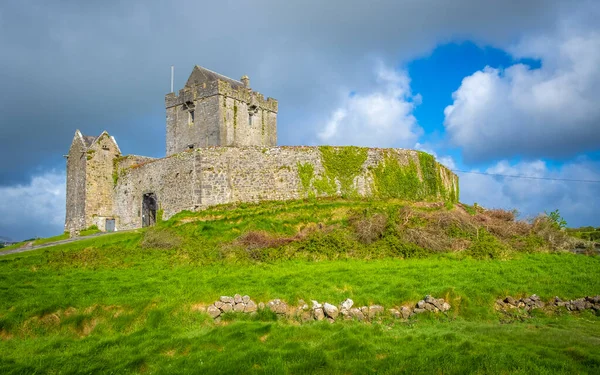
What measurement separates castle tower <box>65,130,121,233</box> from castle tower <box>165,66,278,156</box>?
19.8 feet

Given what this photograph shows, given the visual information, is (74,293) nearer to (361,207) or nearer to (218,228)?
(218,228)

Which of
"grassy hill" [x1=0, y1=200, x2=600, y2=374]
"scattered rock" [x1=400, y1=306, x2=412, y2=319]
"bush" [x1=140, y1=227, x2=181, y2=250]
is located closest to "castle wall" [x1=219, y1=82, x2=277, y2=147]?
"grassy hill" [x1=0, y1=200, x2=600, y2=374]

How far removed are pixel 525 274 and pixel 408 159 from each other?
18.3 meters

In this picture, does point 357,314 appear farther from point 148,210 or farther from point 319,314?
point 148,210

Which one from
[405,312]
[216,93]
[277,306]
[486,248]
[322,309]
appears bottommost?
[405,312]

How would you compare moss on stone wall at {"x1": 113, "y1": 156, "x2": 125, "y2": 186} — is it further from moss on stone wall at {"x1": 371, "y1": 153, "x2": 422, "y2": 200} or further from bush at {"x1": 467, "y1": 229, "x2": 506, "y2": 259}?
bush at {"x1": 467, "y1": 229, "x2": 506, "y2": 259}

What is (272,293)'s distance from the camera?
648 inches

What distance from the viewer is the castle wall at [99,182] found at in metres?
43.2

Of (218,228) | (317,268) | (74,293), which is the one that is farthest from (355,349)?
(218,228)

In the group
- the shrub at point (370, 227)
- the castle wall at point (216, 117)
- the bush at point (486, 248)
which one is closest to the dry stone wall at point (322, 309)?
the bush at point (486, 248)

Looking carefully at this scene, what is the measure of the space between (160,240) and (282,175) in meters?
11.2

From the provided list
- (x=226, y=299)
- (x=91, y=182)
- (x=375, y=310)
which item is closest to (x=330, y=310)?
(x=375, y=310)

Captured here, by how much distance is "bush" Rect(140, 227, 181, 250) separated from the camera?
2575 centimetres

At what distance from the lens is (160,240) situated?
2628 centimetres
